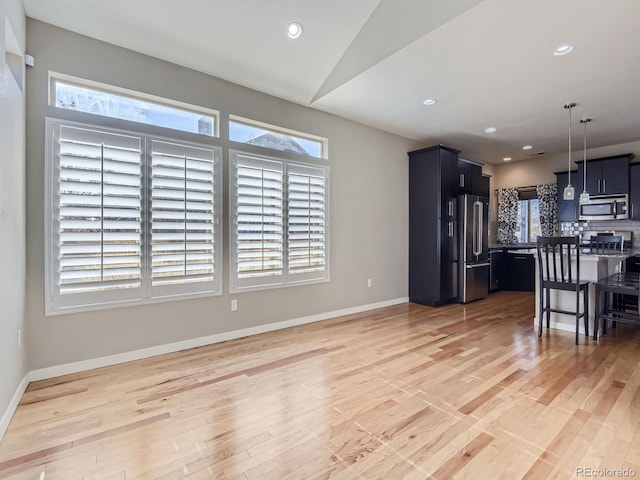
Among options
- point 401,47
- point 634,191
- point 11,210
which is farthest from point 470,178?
point 11,210

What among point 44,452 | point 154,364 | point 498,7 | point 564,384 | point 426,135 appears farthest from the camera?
point 426,135

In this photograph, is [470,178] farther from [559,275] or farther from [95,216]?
[95,216]

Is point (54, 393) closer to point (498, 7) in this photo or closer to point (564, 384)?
point (564, 384)

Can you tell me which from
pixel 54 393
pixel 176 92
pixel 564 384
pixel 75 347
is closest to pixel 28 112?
pixel 176 92

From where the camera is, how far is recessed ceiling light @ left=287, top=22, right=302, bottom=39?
2957 mm

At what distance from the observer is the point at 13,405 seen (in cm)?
213

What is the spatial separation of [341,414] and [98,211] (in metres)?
2.61

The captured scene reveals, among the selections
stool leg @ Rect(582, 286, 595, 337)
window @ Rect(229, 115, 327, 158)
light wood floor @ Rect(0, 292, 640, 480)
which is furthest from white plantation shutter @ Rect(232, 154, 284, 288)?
stool leg @ Rect(582, 286, 595, 337)

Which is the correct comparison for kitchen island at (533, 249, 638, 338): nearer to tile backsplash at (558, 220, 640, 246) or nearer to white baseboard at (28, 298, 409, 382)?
tile backsplash at (558, 220, 640, 246)

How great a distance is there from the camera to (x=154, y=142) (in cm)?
309

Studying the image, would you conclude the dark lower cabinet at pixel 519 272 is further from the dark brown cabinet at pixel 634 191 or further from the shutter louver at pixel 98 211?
the shutter louver at pixel 98 211

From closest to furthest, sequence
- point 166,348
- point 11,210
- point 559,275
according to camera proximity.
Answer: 1. point 11,210
2. point 166,348
3. point 559,275

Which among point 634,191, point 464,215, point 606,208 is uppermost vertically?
point 634,191

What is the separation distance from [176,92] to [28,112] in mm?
1224
